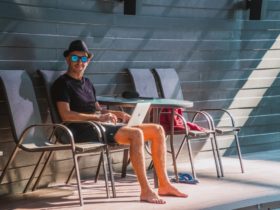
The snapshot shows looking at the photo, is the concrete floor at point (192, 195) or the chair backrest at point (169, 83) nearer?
the concrete floor at point (192, 195)

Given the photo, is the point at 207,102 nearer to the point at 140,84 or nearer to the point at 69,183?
the point at 140,84

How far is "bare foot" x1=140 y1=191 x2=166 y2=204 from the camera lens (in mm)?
4742

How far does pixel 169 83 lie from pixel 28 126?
1907mm

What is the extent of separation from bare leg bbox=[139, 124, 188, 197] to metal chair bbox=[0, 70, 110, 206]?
38 centimetres

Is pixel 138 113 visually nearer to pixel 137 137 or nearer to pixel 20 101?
pixel 137 137

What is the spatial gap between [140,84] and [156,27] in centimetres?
66

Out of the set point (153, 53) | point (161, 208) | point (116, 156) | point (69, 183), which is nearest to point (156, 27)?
point (153, 53)

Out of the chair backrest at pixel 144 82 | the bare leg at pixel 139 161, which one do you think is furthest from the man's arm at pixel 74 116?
the chair backrest at pixel 144 82

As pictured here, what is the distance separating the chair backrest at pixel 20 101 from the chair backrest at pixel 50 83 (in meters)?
0.11

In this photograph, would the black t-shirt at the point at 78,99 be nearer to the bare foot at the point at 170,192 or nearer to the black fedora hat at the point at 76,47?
the black fedora hat at the point at 76,47

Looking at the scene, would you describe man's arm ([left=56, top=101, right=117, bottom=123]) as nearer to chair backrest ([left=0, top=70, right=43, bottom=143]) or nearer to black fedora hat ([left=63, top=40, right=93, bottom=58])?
chair backrest ([left=0, top=70, right=43, bottom=143])

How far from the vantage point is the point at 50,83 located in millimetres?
5258

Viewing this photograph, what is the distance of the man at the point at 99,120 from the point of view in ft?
15.9

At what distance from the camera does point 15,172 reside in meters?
5.25
